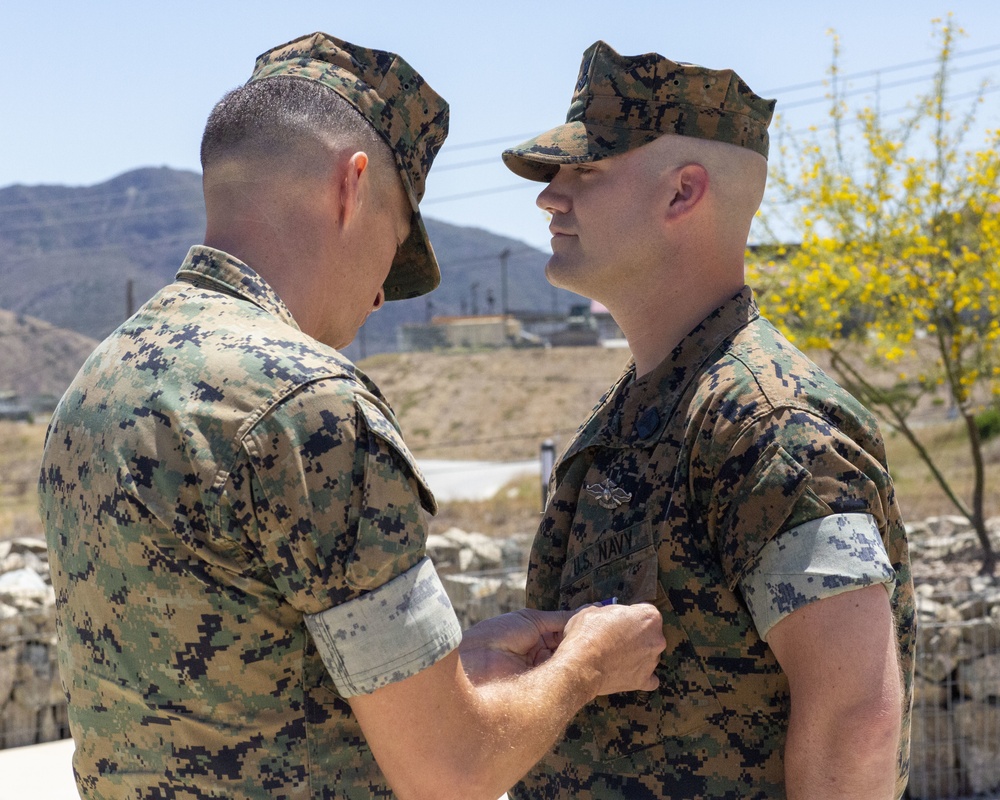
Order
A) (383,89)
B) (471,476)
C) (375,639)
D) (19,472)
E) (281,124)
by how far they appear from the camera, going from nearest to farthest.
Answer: (375,639)
(281,124)
(383,89)
(471,476)
(19,472)

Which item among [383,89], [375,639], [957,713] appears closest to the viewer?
[375,639]

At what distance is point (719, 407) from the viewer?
2.03 m

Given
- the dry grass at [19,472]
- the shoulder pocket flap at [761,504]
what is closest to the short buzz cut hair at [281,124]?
the shoulder pocket flap at [761,504]

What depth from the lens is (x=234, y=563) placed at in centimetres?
161

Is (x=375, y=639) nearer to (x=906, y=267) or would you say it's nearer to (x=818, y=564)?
(x=818, y=564)

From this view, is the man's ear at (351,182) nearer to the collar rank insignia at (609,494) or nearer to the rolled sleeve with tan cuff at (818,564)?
the collar rank insignia at (609,494)

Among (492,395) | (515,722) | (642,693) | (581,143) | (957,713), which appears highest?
(581,143)

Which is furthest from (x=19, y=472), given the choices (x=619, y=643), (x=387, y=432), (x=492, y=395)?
(x=387, y=432)

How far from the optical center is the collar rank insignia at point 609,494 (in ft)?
7.14

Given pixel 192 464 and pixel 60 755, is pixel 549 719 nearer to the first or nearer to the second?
pixel 192 464

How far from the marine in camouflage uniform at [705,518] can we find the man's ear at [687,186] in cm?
8

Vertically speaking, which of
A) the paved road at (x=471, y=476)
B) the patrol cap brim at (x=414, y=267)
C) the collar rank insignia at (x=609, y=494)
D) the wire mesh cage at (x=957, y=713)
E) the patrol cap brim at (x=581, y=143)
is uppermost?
the patrol cap brim at (x=581, y=143)

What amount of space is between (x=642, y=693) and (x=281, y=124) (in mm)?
1251

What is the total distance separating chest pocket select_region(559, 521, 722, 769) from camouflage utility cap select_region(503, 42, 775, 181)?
0.80 metres
